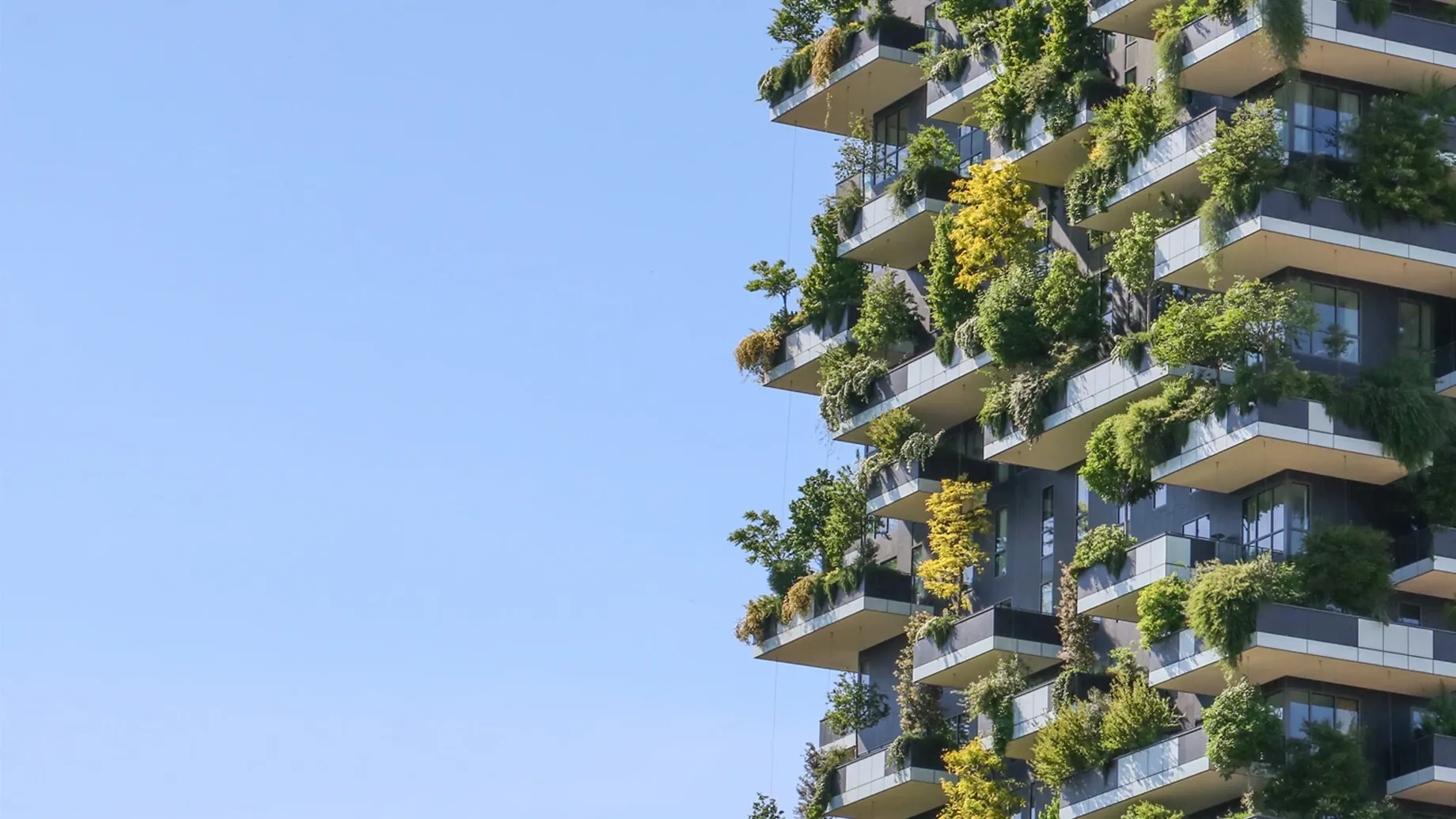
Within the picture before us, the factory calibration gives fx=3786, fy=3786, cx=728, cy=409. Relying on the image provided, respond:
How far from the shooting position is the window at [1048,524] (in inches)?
3501

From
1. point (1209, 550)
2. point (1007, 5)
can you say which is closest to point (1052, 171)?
point (1007, 5)

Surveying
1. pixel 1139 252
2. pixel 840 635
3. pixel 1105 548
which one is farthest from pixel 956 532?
pixel 1139 252

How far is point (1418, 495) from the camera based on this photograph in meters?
81.6

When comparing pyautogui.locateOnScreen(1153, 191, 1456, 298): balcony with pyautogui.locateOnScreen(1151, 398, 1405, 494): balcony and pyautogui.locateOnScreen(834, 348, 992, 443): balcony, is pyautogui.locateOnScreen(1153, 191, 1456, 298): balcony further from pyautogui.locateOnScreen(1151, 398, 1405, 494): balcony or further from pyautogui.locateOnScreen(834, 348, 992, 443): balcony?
pyautogui.locateOnScreen(834, 348, 992, 443): balcony

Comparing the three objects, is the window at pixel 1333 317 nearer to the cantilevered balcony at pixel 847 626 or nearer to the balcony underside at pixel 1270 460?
the balcony underside at pixel 1270 460

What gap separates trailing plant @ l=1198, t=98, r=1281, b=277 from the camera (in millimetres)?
81375

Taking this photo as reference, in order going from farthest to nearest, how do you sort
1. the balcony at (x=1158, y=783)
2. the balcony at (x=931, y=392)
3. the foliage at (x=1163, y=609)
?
1. the balcony at (x=931, y=392)
2. the foliage at (x=1163, y=609)
3. the balcony at (x=1158, y=783)

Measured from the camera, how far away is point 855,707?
94.3 m

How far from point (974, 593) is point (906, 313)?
7.57 meters

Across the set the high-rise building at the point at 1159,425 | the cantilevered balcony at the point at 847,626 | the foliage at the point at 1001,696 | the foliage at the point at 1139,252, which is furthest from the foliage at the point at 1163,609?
the cantilevered balcony at the point at 847,626

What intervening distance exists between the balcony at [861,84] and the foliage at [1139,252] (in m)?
12.6

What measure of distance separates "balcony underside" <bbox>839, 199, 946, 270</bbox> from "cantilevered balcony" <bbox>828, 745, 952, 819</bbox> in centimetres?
1299

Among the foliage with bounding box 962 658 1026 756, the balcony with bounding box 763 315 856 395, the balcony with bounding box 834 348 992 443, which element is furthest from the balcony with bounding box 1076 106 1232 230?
the balcony with bounding box 763 315 856 395

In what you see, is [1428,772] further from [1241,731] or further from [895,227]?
[895,227]
